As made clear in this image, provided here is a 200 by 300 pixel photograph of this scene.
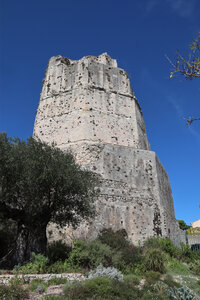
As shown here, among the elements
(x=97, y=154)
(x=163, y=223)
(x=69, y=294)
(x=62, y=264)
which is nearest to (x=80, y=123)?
(x=97, y=154)

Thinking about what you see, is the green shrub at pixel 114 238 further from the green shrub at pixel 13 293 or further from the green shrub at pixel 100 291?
the green shrub at pixel 13 293

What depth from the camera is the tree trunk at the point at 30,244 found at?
11622 millimetres

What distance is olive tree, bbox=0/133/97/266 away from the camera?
11469mm

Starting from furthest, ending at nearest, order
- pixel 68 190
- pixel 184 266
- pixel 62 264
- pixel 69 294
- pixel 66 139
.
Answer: pixel 66 139, pixel 184 266, pixel 68 190, pixel 62 264, pixel 69 294

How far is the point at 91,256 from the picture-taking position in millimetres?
11172

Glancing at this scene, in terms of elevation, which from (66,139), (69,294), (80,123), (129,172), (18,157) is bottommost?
(69,294)

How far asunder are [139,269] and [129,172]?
298 inches

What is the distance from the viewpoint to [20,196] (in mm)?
12070

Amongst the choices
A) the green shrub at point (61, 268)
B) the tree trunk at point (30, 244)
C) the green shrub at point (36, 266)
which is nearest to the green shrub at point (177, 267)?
the green shrub at point (61, 268)

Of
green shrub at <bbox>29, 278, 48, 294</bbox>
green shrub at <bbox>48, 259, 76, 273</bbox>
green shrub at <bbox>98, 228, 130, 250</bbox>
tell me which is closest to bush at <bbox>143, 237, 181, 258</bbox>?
green shrub at <bbox>98, 228, 130, 250</bbox>

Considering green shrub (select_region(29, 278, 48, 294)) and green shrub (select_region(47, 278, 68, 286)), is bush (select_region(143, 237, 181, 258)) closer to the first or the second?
green shrub (select_region(47, 278, 68, 286))

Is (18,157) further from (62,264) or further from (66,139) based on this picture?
(66,139)

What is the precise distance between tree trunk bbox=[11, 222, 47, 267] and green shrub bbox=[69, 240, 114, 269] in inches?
63.0

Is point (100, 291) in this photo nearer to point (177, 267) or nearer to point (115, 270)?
point (115, 270)
